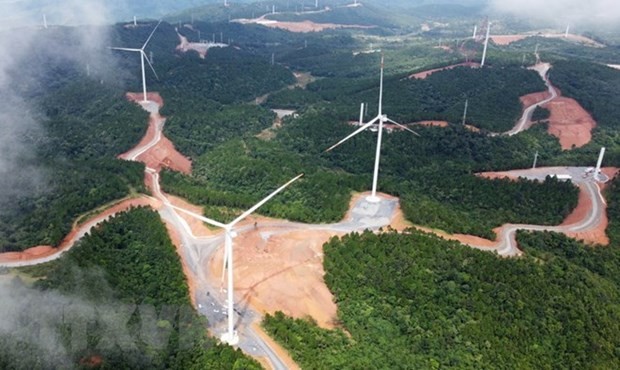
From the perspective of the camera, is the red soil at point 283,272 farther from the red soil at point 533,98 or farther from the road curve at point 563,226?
the red soil at point 533,98

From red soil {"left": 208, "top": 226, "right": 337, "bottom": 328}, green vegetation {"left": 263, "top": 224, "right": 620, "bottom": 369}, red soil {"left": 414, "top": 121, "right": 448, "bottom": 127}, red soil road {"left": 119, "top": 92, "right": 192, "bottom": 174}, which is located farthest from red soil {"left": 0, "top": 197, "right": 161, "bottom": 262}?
red soil {"left": 414, "top": 121, "right": 448, "bottom": 127}

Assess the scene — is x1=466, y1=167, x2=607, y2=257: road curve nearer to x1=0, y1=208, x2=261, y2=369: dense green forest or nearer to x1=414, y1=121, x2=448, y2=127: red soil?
x1=414, y1=121, x2=448, y2=127: red soil

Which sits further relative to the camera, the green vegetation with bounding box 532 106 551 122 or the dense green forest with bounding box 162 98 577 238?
the green vegetation with bounding box 532 106 551 122

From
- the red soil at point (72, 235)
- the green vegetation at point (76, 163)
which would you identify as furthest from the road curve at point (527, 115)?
the red soil at point (72, 235)

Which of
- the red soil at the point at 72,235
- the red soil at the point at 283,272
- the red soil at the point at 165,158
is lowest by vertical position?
the red soil at the point at 165,158

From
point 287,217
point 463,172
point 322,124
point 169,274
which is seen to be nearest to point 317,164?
point 322,124

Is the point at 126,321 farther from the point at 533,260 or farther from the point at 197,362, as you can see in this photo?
the point at 533,260
